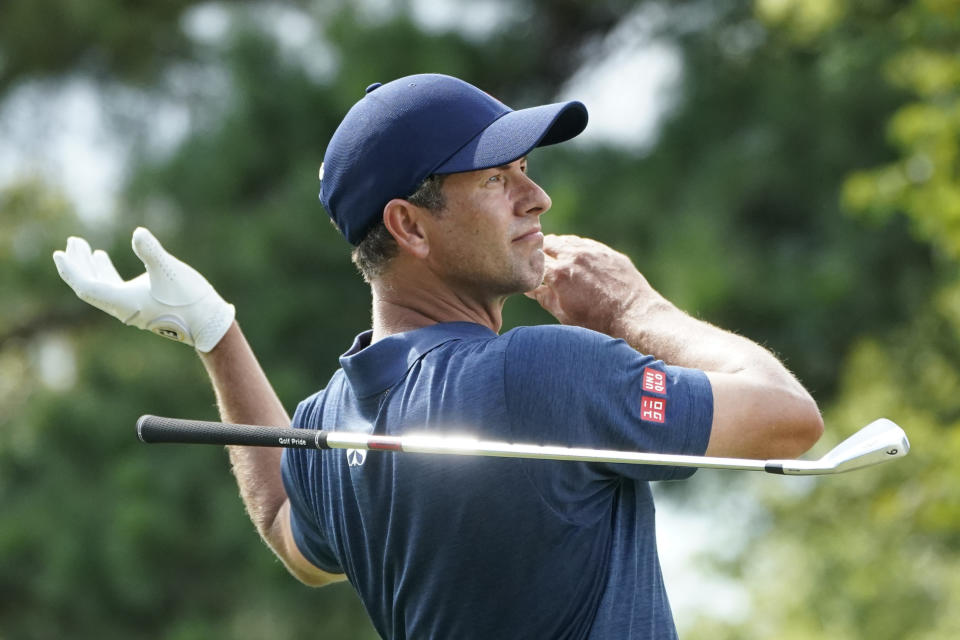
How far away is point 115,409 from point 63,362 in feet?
7.40

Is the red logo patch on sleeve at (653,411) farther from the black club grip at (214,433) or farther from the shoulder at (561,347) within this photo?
the black club grip at (214,433)

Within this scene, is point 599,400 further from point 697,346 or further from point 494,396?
point 697,346

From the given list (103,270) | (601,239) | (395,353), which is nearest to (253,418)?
(103,270)

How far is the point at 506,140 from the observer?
2.43 meters

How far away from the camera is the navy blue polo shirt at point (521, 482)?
226 cm

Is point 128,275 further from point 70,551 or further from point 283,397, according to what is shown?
point 70,551

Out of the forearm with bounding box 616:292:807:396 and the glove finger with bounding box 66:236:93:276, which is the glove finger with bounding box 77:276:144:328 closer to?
the glove finger with bounding box 66:236:93:276

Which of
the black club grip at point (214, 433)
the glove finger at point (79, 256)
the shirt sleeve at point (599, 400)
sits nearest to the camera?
the shirt sleeve at point (599, 400)

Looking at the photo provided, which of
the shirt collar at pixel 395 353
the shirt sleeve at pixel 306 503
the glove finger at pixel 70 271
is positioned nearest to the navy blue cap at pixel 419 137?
the shirt collar at pixel 395 353

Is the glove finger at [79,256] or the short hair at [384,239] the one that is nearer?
the short hair at [384,239]

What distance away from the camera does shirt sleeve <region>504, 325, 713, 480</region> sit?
2.25 meters

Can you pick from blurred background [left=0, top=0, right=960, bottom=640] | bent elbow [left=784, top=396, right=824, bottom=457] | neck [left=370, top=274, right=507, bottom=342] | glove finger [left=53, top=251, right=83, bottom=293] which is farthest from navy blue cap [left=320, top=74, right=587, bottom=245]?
blurred background [left=0, top=0, right=960, bottom=640]

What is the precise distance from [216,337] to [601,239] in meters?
6.41

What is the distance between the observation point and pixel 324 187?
2.60m
